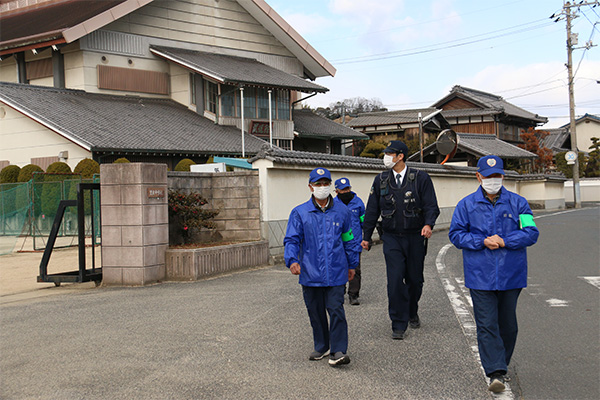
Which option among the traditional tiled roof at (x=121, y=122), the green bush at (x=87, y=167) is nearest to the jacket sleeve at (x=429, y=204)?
the green bush at (x=87, y=167)

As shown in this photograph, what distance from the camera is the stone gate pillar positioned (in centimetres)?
1030

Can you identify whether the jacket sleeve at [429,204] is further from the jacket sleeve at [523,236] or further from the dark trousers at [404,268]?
the jacket sleeve at [523,236]

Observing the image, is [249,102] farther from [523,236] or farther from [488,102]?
[488,102]

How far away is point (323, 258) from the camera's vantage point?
5.49 meters

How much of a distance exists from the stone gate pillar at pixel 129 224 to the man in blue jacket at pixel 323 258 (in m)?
5.38

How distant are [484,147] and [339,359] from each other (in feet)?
138

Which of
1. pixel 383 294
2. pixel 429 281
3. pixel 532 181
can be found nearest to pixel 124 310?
pixel 383 294

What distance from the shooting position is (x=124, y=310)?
826cm

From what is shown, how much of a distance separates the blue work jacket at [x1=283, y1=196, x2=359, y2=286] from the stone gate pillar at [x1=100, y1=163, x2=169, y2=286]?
540 cm

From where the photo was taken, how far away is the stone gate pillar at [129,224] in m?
10.3

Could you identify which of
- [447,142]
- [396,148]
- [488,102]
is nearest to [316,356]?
[396,148]

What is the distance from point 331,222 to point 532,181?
39257 mm

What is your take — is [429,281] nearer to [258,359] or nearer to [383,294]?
[383,294]

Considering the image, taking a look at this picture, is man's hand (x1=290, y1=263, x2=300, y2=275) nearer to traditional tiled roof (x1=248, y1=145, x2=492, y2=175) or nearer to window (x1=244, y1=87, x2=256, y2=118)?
traditional tiled roof (x1=248, y1=145, x2=492, y2=175)
